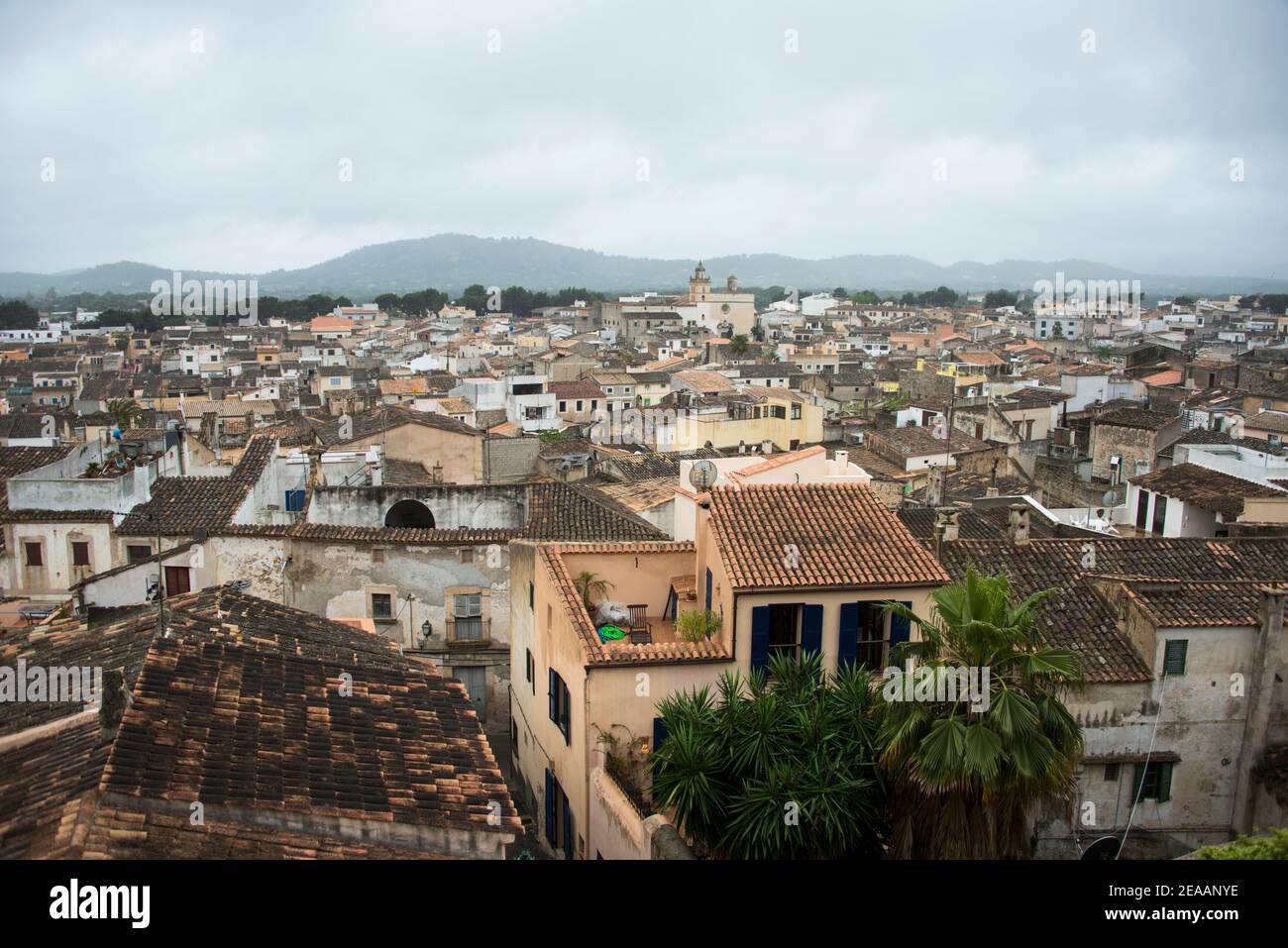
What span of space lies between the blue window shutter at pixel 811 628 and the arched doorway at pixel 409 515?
1315cm

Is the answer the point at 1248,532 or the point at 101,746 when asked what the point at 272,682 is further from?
the point at 1248,532

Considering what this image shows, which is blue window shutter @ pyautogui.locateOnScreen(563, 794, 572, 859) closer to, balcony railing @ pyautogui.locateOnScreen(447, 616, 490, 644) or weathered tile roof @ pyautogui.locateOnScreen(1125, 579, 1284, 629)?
balcony railing @ pyautogui.locateOnScreen(447, 616, 490, 644)

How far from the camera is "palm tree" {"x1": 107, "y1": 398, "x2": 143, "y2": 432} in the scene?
197 ft

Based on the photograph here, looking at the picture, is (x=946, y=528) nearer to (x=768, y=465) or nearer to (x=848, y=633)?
(x=768, y=465)

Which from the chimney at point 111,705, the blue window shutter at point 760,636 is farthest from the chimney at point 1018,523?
the chimney at point 111,705

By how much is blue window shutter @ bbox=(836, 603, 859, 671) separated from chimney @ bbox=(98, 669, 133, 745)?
8625mm

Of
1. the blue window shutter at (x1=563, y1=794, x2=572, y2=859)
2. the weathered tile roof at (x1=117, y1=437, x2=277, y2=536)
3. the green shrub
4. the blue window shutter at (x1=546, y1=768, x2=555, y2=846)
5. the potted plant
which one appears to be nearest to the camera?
the green shrub

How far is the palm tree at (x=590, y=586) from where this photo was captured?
16234 millimetres

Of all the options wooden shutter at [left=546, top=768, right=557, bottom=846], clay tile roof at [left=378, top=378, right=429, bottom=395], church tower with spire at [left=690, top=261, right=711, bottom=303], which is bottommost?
wooden shutter at [left=546, top=768, right=557, bottom=846]

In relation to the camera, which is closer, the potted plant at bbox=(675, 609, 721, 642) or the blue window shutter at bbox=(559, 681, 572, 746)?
Result: the potted plant at bbox=(675, 609, 721, 642)

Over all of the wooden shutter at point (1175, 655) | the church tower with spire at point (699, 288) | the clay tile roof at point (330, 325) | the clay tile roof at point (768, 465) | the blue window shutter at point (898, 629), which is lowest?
the wooden shutter at point (1175, 655)

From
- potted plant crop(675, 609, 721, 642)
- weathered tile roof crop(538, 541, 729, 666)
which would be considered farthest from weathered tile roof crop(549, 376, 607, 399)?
potted plant crop(675, 609, 721, 642)

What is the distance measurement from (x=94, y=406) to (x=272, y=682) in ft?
246

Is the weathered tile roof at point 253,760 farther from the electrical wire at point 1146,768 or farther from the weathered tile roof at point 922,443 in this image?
the weathered tile roof at point 922,443
